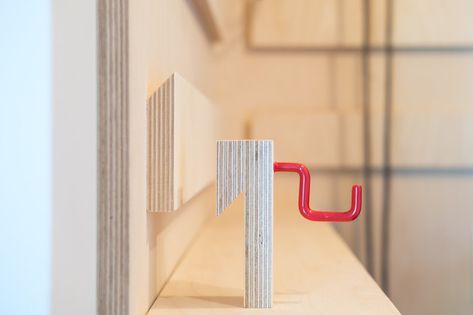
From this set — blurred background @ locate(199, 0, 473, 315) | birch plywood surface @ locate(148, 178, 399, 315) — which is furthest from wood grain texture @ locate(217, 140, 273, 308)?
blurred background @ locate(199, 0, 473, 315)

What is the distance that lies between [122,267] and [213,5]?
0.57 m

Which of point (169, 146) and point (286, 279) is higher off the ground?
point (169, 146)

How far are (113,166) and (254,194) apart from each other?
0.40ft

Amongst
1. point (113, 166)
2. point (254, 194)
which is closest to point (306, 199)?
point (254, 194)

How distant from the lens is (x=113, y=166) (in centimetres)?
40

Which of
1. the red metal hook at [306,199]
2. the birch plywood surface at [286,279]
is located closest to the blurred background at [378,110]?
the birch plywood surface at [286,279]

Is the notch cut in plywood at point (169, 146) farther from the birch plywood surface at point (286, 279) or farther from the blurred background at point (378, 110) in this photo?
the blurred background at point (378, 110)

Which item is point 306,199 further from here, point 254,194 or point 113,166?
point 113,166

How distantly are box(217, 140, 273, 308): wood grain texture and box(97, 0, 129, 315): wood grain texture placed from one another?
0.30 feet

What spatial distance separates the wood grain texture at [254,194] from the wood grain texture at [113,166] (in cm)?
9

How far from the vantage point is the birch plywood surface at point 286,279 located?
1.52 ft

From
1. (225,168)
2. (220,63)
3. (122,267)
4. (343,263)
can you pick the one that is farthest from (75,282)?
(220,63)

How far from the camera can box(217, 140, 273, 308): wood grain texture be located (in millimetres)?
456

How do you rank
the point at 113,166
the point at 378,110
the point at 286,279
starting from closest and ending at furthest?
1. the point at 113,166
2. the point at 286,279
3. the point at 378,110
